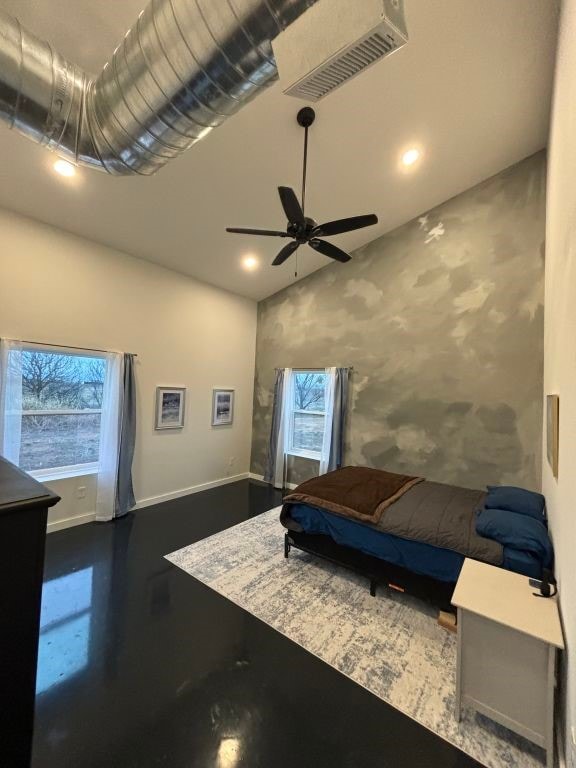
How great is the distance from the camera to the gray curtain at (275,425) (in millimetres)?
5445

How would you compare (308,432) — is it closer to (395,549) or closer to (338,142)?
(395,549)

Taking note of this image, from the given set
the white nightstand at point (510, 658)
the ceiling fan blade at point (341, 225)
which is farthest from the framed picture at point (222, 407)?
the white nightstand at point (510, 658)

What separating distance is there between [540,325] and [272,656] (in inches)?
157

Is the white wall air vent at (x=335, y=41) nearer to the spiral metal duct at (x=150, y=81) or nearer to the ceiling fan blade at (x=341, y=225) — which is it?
the spiral metal duct at (x=150, y=81)

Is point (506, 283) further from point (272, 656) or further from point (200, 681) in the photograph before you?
point (200, 681)

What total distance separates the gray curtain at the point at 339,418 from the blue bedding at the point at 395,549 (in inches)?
72.6

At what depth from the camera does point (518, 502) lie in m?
2.53

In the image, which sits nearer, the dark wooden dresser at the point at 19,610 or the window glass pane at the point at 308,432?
the dark wooden dresser at the point at 19,610

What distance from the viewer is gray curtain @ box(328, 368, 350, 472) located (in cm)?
475

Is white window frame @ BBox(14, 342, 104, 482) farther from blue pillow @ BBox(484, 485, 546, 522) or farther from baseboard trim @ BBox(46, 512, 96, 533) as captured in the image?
blue pillow @ BBox(484, 485, 546, 522)

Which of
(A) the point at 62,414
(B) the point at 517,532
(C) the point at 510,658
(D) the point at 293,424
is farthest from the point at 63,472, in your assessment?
(B) the point at 517,532

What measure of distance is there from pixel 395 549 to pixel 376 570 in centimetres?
29

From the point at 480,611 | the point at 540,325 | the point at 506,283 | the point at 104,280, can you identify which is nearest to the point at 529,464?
the point at 540,325

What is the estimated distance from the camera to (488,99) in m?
2.84
